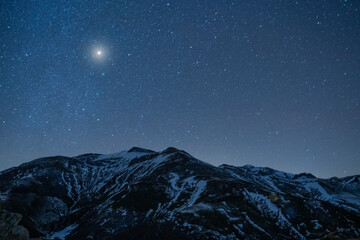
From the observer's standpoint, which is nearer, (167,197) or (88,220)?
(88,220)

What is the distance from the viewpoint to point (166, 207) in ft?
335

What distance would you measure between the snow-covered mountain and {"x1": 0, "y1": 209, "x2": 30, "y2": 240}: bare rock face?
44296 mm

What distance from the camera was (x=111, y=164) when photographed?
194500mm

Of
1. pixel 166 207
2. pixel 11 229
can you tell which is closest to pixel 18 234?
pixel 11 229

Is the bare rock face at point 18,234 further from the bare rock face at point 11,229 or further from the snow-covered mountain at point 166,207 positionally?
the snow-covered mountain at point 166,207

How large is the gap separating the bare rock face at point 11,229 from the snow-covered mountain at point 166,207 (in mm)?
44296

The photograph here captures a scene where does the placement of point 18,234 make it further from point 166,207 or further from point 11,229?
point 166,207

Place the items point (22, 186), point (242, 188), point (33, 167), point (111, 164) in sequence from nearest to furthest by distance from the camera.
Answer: point (242, 188), point (22, 186), point (33, 167), point (111, 164)

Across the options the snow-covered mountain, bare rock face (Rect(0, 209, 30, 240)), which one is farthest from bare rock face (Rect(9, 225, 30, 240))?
the snow-covered mountain

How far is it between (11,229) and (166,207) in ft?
231

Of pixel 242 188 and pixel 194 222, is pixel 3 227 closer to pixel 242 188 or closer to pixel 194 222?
pixel 194 222

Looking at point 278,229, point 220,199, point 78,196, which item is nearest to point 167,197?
point 220,199

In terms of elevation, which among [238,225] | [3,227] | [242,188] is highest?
[242,188]

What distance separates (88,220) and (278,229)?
7875 centimetres
